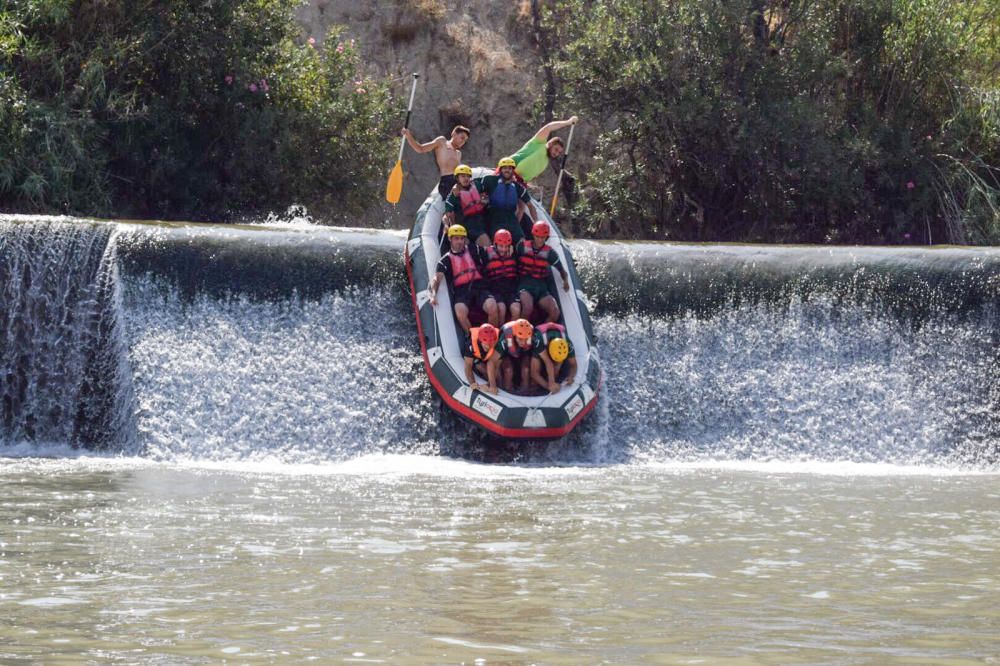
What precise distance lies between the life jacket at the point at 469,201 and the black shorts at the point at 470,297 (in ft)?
3.02

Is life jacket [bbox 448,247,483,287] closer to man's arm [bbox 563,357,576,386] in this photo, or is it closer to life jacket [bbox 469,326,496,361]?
life jacket [bbox 469,326,496,361]

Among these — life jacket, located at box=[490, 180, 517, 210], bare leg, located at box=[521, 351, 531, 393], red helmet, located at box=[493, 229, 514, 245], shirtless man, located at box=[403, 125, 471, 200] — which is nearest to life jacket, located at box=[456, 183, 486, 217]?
life jacket, located at box=[490, 180, 517, 210]

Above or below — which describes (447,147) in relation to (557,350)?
above

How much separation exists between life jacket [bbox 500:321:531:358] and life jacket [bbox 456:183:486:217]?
5.76 feet

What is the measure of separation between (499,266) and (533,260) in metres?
0.26

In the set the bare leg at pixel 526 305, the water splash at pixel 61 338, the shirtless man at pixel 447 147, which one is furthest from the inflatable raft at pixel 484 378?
the water splash at pixel 61 338

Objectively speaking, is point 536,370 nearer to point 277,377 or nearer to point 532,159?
point 277,377

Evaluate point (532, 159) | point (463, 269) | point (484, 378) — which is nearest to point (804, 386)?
point (484, 378)

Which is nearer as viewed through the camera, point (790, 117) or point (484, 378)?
point (484, 378)

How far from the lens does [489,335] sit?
425 inches

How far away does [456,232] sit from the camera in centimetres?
1166

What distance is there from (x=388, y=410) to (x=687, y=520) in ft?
12.9

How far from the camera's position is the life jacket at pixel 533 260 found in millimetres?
11758

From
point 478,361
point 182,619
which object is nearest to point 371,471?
point 478,361
